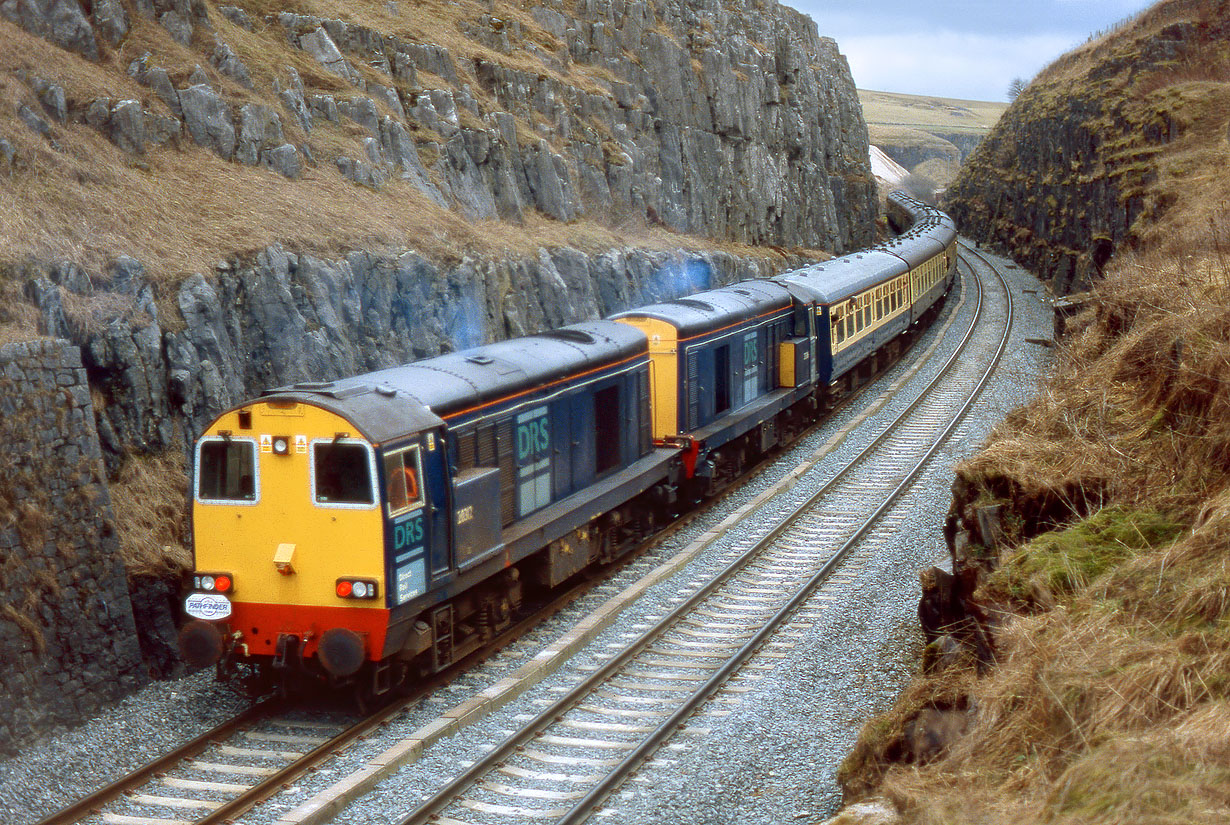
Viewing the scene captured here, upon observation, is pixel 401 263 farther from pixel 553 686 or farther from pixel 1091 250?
pixel 1091 250

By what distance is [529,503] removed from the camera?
1365 cm

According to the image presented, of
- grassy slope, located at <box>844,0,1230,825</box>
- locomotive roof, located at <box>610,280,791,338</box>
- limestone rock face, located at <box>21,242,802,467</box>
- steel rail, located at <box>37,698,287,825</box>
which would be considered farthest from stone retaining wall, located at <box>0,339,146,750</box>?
locomotive roof, located at <box>610,280,791,338</box>

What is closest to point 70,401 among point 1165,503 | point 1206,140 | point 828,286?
point 1165,503

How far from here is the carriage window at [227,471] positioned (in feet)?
35.2

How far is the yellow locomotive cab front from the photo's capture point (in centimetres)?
1034

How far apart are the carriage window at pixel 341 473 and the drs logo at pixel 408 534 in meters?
0.43

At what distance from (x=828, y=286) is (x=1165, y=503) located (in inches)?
641

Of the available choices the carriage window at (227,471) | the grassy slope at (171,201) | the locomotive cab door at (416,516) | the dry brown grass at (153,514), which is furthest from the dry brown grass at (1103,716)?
the grassy slope at (171,201)

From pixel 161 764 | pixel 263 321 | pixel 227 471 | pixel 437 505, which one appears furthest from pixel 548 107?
pixel 161 764

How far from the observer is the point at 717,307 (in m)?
19.9

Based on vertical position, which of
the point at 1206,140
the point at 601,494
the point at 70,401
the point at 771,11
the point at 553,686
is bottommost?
the point at 553,686

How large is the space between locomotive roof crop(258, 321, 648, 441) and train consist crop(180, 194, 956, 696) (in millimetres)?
28

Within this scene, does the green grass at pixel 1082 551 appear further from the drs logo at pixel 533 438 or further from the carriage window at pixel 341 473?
the drs logo at pixel 533 438

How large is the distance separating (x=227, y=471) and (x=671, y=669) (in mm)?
5218
